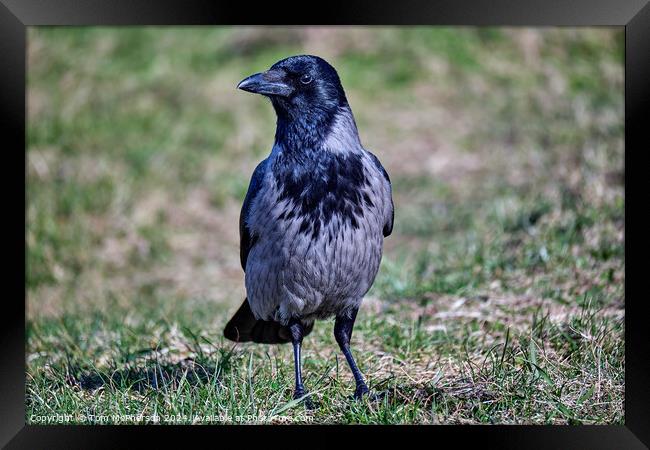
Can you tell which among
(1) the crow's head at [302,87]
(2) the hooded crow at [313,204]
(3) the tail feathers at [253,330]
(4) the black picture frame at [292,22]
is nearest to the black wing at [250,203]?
(2) the hooded crow at [313,204]

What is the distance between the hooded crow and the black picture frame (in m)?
0.46

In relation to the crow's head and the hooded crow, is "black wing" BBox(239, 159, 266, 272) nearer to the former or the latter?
the hooded crow

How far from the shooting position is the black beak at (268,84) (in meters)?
4.35

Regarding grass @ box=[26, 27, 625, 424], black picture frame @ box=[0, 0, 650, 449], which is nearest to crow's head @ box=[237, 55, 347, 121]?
black picture frame @ box=[0, 0, 650, 449]

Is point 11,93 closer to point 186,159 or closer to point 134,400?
point 134,400

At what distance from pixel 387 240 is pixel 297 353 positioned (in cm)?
385

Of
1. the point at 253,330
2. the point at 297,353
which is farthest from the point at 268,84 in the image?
the point at 253,330

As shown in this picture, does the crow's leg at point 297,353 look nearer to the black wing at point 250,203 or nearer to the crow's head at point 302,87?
the black wing at point 250,203

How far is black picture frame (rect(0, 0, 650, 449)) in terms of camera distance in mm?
4008

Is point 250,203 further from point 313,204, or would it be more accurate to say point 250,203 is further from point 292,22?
point 292,22

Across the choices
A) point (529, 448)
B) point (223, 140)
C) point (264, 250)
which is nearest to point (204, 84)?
point (223, 140)

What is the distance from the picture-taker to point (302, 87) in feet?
14.6

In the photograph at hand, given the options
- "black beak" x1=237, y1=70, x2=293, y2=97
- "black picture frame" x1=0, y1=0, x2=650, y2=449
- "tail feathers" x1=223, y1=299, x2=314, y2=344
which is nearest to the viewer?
"black picture frame" x1=0, y1=0, x2=650, y2=449

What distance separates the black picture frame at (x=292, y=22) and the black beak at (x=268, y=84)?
38cm
